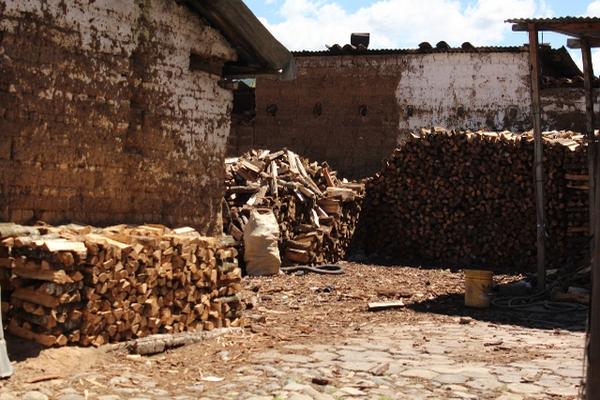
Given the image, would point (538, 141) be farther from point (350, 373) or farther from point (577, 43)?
point (350, 373)

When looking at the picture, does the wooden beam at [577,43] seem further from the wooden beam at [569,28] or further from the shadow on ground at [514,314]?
the shadow on ground at [514,314]

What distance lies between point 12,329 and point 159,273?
1505 mm

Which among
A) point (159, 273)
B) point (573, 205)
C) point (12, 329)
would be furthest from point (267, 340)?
point (573, 205)

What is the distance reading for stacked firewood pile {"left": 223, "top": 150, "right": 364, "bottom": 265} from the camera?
1439cm

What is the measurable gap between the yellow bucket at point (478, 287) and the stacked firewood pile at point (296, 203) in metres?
3.92

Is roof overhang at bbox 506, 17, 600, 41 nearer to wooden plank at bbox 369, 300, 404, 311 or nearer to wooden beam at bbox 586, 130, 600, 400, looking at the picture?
wooden plank at bbox 369, 300, 404, 311

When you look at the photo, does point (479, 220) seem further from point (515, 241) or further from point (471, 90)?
point (471, 90)

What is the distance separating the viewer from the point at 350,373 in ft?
22.7

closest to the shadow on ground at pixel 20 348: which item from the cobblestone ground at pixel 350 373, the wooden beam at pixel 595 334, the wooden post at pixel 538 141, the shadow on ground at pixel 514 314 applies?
the cobblestone ground at pixel 350 373

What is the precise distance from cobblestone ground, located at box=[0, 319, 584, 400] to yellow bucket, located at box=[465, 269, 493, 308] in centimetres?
225

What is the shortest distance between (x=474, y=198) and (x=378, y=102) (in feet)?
18.3

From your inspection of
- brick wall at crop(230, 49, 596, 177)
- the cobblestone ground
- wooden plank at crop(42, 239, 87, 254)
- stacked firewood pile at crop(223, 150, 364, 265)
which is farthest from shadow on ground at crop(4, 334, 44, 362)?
brick wall at crop(230, 49, 596, 177)

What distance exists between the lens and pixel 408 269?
15312 millimetres

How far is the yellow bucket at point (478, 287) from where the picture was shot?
11086mm
